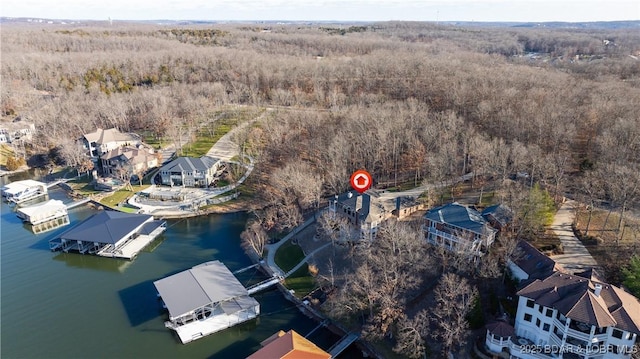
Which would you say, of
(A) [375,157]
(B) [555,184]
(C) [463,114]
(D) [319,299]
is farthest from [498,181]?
(D) [319,299]

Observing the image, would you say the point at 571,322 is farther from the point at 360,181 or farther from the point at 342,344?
the point at 360,181

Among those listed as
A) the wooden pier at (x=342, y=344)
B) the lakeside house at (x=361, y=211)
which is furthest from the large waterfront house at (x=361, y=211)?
the wooden pier at (x=342, y=344)

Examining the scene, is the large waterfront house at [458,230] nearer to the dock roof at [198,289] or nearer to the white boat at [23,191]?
the dock roof at [198,289]

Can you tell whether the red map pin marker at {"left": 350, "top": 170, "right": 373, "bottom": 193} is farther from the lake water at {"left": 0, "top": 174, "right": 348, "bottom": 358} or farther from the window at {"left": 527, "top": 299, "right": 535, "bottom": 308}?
the window at {"left": 527, "top": 299, "right": 535, "bottom": 308}

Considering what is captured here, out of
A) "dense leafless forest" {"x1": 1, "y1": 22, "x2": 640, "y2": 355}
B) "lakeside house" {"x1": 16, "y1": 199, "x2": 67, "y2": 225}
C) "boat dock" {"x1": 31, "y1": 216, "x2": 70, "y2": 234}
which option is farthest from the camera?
"lakeside house" {"x1": 16, "y1": 199, "x2": 67, "y2": 225}

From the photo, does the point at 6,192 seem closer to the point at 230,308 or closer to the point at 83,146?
the point at 83,146

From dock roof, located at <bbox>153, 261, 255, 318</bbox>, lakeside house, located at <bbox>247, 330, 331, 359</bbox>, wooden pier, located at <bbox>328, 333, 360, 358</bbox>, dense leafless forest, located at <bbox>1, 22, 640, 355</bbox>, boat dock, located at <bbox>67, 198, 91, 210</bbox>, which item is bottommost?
wooden pier, located at <bbox>328, 333, 360, 358</bbox>

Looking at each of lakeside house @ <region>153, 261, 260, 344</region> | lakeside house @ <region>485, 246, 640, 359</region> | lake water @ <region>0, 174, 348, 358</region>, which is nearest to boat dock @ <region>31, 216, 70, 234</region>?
lake water @ <region>0, 174, 348, 358</region>

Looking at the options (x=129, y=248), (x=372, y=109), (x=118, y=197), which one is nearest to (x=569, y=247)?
(x=372, y=109)
